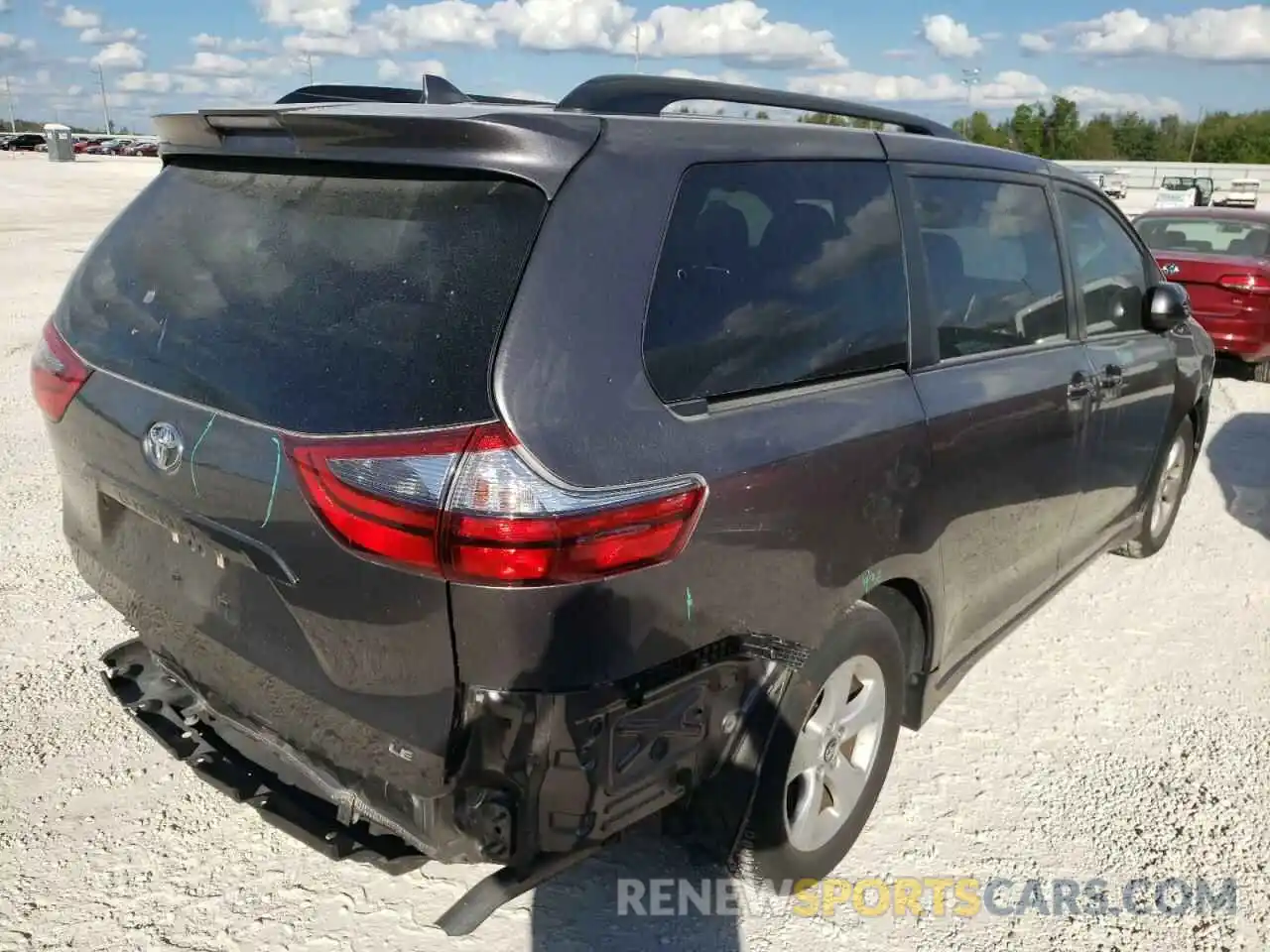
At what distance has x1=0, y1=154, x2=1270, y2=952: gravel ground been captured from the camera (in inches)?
102

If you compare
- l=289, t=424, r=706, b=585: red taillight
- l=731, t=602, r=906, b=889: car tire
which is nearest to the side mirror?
l=731, t=602, r=906, b=889: car tire

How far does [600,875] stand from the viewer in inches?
110

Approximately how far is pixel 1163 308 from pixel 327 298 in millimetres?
3469

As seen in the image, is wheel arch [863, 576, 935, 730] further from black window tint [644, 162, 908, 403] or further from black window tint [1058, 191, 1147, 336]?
black window tint [1058, 191, 1147, 336]

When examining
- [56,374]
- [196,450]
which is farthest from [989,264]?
[56,374]

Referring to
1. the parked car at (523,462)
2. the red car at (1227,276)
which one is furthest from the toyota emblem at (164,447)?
the red car at (1227,276)

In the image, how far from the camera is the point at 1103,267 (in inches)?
160

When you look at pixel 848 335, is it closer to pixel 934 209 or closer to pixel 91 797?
pixel 934 209

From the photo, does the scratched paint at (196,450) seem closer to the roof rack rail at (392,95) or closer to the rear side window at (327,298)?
the rear side window at (327,298)

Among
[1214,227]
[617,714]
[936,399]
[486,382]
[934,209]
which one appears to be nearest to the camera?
[486,382]

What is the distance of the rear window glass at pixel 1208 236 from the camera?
32.1ft

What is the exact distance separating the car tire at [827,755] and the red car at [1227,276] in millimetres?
7771

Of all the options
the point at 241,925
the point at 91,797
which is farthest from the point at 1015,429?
the point at 91,797

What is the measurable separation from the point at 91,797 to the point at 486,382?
81.9 inches
